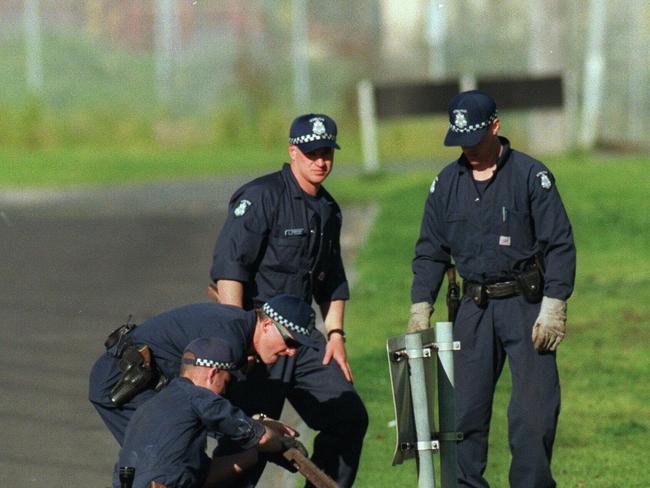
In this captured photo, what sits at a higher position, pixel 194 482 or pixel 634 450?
pixel 194 482

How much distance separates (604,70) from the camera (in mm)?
43906

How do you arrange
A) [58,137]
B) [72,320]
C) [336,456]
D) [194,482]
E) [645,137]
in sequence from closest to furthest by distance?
[194,482]
[336,456]
[72,320]
[58,137]
[645,137]

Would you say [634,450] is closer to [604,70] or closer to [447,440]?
[447,440]

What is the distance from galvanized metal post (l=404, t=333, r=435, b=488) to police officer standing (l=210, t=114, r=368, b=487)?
1012 millimetres

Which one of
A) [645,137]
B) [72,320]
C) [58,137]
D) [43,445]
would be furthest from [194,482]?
[645,137]

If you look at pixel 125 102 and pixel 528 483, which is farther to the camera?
pixel 125 102

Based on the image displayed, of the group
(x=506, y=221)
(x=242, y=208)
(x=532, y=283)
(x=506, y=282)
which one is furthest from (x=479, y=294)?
(x=242, y=208)

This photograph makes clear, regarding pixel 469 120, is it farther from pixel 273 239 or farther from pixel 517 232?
pixel 273 239

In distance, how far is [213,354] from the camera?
695cm

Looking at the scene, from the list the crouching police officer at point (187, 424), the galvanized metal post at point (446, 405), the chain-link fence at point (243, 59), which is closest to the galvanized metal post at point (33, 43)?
the chain-link fence at point (243, 59)

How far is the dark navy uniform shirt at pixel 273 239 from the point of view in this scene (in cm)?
832

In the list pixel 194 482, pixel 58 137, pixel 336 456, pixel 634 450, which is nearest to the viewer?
pixel 194 482

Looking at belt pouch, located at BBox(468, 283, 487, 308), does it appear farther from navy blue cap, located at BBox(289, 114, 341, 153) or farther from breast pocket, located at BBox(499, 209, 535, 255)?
navy blue cap, located at BBox(289, 114, 341, 153)

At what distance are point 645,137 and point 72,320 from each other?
99.0 feet
